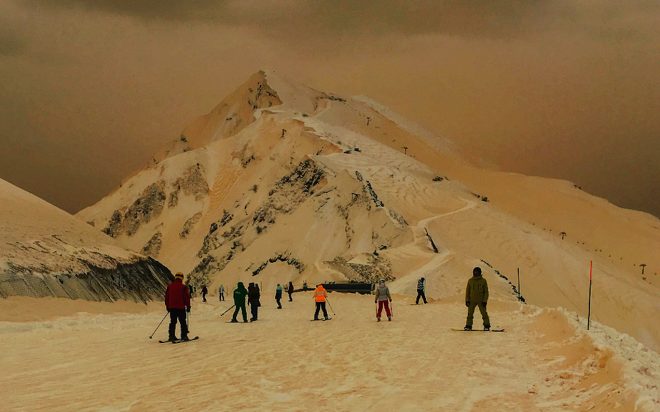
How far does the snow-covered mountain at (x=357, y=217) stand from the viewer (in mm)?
54000

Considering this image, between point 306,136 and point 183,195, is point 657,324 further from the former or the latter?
point 183,195

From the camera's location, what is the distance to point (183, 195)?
103438mm

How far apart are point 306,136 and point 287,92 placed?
4367 centimetres

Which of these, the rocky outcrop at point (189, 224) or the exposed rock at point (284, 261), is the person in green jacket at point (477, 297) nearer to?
the exposed rock at point (284, 261)

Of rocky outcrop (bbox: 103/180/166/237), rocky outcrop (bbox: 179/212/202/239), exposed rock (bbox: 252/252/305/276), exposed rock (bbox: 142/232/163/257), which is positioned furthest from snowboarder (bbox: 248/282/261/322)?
rocky outcrop (bbox: 103/180/166/237)

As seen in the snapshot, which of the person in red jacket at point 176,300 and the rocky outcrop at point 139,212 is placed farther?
the rocky outcrop at point 139,212

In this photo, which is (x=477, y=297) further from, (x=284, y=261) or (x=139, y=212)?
(x=139, y=212)

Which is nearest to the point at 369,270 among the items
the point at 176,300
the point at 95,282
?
the point at 95,282

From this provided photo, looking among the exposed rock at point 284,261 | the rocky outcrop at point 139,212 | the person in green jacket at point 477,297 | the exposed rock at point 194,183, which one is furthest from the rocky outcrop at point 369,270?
the rocky outcrop at point 139,212

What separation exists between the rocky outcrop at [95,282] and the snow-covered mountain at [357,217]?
13769 mm

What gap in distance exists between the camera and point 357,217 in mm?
66500

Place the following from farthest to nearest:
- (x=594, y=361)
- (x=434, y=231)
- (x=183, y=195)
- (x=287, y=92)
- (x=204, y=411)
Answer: (x=287, y=92)
(x=183, y=195)
(x=434, y=231)
(x=594, y=361)
(x=204, y=411)

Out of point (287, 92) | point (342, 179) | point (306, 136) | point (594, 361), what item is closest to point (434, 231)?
point (342, 179)

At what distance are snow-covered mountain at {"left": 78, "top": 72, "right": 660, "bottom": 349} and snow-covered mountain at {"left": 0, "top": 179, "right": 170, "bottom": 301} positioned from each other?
14646mm
